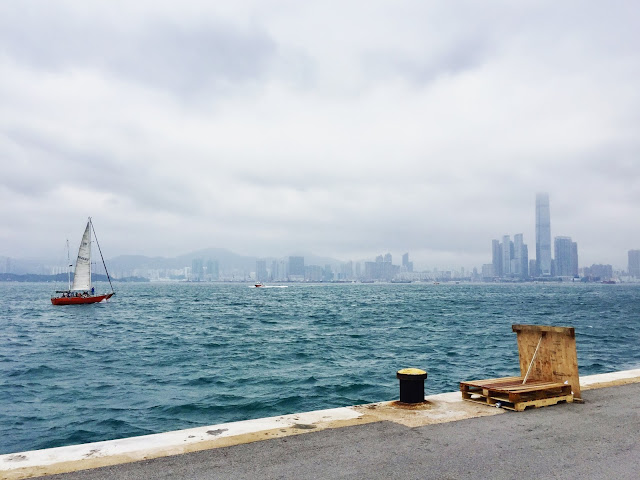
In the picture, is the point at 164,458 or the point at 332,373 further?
the point at 332,373

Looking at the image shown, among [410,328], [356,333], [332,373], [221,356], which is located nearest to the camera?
[332,373]

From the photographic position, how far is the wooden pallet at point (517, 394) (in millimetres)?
8977

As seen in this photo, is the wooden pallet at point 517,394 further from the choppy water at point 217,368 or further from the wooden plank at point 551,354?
the choppy water at point 217,368

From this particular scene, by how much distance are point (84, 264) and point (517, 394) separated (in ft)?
268

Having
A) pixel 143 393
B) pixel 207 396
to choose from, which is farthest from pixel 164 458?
pixel 143 393

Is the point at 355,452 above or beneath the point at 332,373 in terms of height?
above

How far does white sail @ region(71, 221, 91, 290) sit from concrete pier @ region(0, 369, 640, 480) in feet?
260

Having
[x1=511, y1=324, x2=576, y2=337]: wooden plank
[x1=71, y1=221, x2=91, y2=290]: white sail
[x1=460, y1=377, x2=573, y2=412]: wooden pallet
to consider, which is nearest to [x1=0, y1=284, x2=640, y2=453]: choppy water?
[x1=460, y1=377, x2=573, y2=412]: wooden pallet

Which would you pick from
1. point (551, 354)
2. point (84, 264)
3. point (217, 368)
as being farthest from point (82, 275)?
point (551, 354)

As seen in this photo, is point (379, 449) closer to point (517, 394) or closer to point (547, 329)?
point (517, 394)

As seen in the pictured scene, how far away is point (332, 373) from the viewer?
22.3 metres

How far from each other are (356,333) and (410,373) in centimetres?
3123

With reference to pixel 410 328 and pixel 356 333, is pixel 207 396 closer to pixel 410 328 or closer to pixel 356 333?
pixel 356 333

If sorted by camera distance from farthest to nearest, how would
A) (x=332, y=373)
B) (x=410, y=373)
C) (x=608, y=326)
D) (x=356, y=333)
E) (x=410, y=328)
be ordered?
(x=608, y=326) < (x=410, y=328) < (x=356, y=333) < (x=332, y=373) < (x=410, y=373)
